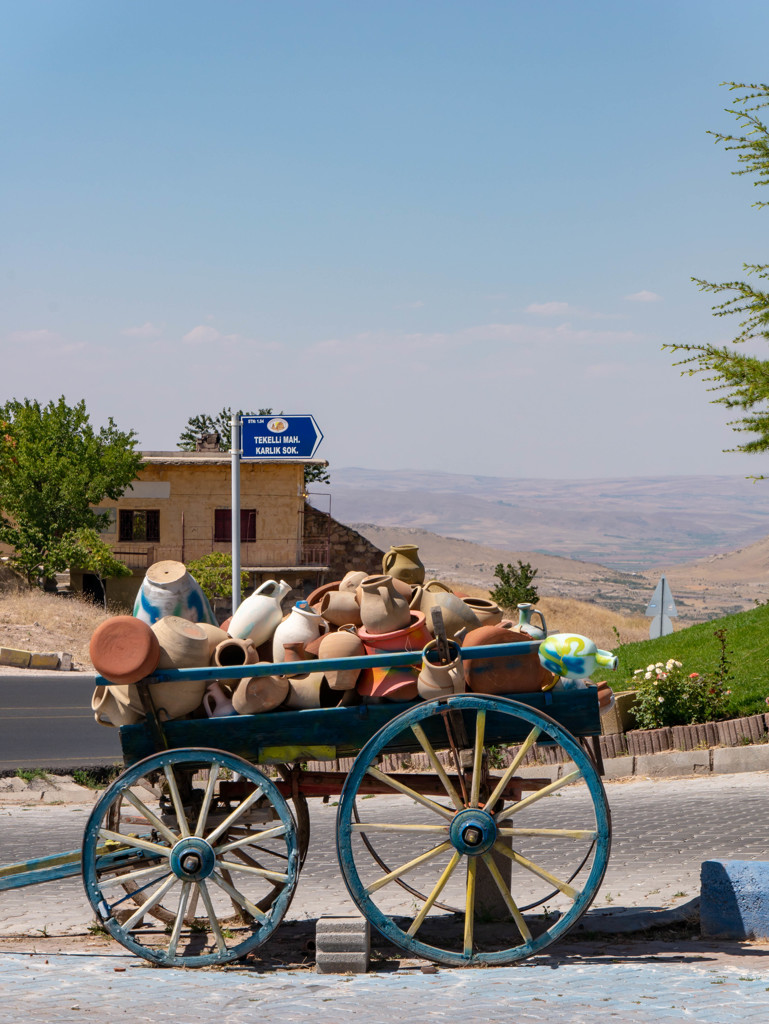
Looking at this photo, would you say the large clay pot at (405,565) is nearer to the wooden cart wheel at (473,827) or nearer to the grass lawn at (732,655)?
the wooden cart wheel at (473,827)

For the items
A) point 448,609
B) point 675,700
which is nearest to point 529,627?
point 448,609

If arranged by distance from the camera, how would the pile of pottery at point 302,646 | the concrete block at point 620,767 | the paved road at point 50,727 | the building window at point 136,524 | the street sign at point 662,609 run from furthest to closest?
the building window at point 136,524 → the street sign at point 662,609 → the paved road at point 50,727 → the concrete block at point 620,767 → the pile of pottery at point 302,646

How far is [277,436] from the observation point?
15.8m

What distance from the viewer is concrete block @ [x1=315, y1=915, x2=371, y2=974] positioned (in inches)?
195

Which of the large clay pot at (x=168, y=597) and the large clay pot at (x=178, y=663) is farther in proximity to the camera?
the large clay pot at (x=168, y=597)

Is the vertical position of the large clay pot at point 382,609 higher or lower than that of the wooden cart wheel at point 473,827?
higher

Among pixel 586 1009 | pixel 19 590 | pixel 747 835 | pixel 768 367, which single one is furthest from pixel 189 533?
pixel 586 1009

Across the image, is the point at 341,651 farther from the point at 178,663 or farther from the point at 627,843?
the point at 627,843

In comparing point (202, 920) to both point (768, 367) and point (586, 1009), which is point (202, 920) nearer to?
point (586, 1009)

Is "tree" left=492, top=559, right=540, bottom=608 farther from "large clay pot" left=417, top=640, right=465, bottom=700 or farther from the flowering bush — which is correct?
"large clay pot" left=417, top=640, right=465, bottom=700

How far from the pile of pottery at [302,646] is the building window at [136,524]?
38961mm

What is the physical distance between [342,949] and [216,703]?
1305 mm

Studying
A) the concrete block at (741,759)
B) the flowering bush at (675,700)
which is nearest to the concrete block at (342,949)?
the concrete block at (741,759)

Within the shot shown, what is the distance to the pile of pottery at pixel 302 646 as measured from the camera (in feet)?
16.7
